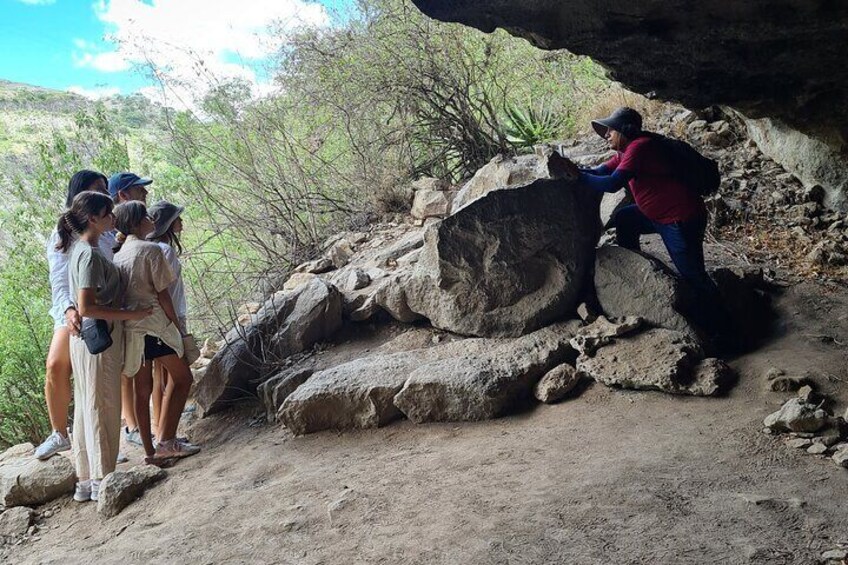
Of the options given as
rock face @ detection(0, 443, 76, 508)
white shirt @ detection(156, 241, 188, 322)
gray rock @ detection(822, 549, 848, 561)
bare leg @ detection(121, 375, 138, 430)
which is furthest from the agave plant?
gray rock @ detection(822, 549, 848, 561)

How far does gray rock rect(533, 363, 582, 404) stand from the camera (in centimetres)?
433

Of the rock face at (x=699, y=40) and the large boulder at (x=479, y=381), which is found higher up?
the rock face at (x=699, y=40)

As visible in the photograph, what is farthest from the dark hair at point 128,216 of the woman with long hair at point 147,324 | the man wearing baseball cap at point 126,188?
the man wearing baseball cap at point 126,188

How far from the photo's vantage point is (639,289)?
4.64 meters

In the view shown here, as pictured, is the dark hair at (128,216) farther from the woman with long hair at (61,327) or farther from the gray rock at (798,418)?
the gray rock at (798,418)

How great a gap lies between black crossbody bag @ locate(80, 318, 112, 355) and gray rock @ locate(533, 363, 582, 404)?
2685 millimetres

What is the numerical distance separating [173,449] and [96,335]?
108 cm

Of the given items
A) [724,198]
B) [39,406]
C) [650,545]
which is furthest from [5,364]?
[724,198]

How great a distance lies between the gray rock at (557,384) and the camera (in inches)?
171

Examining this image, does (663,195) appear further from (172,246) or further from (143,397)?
(143,397)

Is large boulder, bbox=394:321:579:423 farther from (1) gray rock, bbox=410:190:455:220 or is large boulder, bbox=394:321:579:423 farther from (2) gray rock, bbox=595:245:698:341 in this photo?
(1) gray rock, bbox=410:190:455:220

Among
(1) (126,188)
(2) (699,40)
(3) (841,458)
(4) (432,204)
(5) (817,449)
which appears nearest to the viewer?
(3) (841,458)

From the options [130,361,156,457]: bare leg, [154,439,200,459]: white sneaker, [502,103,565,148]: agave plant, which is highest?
[502,103,565,148]: agave plant

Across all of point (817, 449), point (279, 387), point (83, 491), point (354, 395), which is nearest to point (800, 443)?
point (817, 449)
